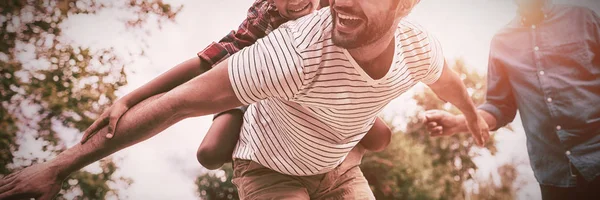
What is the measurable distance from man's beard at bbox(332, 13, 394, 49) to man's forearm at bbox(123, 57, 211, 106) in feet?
1.35

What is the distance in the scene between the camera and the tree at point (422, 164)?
2.28 metres

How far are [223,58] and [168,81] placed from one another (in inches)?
6.8

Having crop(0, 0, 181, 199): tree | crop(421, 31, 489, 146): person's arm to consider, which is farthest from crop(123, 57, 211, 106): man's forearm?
crop(0, 0, 181, 199): tree

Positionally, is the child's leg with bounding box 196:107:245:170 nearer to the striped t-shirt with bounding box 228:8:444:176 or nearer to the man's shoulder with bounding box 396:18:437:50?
the striped t-shirt with bounding box 228:8:444:176

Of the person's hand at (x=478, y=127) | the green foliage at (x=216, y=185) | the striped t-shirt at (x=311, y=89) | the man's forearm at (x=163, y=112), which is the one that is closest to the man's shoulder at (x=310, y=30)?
the striped t-shirt at (x=311, y=89)

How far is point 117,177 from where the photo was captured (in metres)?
1.68

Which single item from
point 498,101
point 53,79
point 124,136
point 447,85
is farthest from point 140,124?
point 498,101

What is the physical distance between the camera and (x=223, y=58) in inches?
45.1

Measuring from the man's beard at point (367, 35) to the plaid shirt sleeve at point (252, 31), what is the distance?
357 mm

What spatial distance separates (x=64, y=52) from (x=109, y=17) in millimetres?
206

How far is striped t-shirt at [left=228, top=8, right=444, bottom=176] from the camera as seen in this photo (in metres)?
0.80

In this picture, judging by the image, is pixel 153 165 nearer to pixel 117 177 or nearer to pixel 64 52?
pixel 117 177

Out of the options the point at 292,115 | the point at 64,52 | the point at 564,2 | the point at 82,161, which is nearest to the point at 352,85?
the point at 292,115

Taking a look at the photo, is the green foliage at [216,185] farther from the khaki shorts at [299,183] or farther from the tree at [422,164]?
the khaki shorts at [299,183]
